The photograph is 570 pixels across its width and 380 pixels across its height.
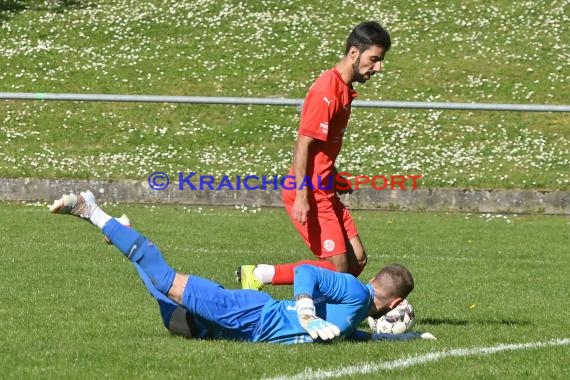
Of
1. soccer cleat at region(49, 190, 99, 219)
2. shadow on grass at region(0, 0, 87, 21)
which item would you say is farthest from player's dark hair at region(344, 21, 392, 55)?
shadow on grass at region(0, 0, 87, 21)

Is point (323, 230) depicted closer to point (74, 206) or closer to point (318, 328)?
point (318, 328)

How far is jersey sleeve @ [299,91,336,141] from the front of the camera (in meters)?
8.29

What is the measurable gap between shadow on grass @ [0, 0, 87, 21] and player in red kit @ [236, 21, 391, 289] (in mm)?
22989

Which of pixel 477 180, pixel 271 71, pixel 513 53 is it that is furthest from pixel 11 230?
pixel 513 53

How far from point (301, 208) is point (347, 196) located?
10.5 metres

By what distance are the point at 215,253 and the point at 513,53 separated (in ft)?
46.6

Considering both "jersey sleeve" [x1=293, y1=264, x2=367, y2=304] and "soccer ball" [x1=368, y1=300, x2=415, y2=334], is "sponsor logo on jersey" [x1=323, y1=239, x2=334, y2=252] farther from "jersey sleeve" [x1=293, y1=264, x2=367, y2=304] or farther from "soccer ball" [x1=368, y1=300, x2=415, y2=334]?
"jersey sleeve" [x1=293, y1=264, x2=367, y2=304]

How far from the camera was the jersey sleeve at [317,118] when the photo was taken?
8289 millimetres

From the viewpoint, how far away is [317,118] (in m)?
8.30

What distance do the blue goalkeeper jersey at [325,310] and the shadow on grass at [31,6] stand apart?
24046 millimetres

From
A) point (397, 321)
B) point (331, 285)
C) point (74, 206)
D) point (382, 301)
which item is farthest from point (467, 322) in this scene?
point (74, 206)

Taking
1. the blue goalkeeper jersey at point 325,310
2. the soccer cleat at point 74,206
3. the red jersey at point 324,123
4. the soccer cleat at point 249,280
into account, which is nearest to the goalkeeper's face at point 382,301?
the blue goalkeeper jersey at point 325,310

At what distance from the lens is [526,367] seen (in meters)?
6.75

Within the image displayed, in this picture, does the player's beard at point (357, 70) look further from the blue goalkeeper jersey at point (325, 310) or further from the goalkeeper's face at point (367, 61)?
the blue goalkeeper jersey at point (325, 310)
